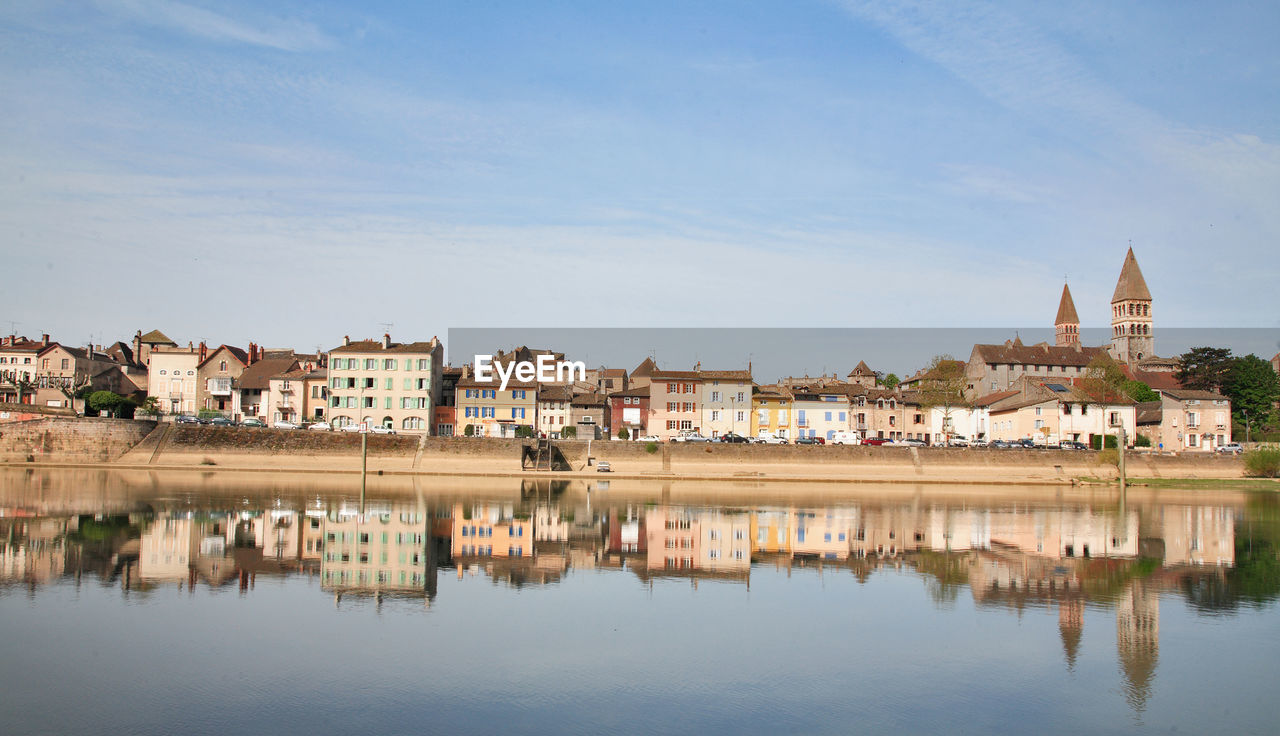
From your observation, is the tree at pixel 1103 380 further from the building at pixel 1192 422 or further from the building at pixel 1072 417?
the building at pixel 1192 422

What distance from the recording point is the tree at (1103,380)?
284ft

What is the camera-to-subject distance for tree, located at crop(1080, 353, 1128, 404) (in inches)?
3408

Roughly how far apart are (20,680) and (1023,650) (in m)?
19.5

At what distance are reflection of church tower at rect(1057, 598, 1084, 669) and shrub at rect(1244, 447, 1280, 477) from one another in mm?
58342

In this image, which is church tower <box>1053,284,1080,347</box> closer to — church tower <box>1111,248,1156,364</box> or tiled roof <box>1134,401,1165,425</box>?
church tower <box>1111,248,1156,364</box>

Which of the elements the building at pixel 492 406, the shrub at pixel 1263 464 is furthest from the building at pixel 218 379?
the shrub at pixel 1263 464

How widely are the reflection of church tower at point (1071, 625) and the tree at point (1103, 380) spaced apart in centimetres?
6455

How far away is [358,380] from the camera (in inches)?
3142

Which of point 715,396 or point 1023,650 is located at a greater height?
point 715,396

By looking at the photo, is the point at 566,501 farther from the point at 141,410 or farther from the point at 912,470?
the point at 141,410

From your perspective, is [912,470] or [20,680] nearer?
[20,680]

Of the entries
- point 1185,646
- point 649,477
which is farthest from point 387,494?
point 1185,646

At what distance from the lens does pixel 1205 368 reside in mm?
101875

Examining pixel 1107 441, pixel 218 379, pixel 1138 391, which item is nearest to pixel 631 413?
pixel 218 379
